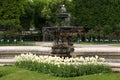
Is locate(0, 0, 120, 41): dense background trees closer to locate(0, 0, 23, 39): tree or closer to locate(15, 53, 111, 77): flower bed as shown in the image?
locate(0, 0, 23, 39): tree

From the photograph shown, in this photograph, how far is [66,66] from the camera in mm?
15484

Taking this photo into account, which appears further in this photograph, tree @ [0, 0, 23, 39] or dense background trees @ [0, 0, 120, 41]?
dense background trees @ [0, 0, 120, 41]

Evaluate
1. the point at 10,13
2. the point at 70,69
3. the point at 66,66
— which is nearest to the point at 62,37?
the point at 66,66

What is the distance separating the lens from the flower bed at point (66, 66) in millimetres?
15352

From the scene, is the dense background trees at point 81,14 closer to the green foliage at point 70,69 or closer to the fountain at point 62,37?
the fountain at point 62,37

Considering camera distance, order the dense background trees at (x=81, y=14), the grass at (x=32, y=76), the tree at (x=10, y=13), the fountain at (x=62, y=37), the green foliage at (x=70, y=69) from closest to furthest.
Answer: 1. the grass at (x=32, y=76)
2. the green foliage at (x=70, y=69)
3. the fountain at (x=62, y=37)
4. the tree at (x=10, y=13)
5. the dense background trees at (x=81, y=14)

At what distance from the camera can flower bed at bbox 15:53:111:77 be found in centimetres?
1535

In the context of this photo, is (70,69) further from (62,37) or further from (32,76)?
(62,37)

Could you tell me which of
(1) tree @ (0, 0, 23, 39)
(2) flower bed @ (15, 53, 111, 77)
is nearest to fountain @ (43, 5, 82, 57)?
(2) flower bed @ (15, 53, 111, 77)

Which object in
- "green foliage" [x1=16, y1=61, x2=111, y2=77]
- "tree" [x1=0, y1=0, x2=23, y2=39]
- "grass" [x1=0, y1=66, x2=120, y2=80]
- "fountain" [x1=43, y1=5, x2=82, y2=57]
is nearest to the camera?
"grass" [x1=0, y1=66, x2=120, y2=80]

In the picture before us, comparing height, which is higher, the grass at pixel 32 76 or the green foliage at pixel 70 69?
the green foliage at pixel 70 69

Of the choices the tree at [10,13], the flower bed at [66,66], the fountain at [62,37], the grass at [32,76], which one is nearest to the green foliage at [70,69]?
the flower bed at [66,66]

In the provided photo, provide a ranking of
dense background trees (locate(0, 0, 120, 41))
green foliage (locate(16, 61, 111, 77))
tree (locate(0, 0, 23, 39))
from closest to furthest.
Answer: green foliage (locate(16, 61, 111, 77)), tree (locate(0, 0, 23, 39)), dense background trees (locate(0, 0, 120, 41))

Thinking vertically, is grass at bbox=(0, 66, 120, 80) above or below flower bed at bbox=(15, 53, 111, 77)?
below
